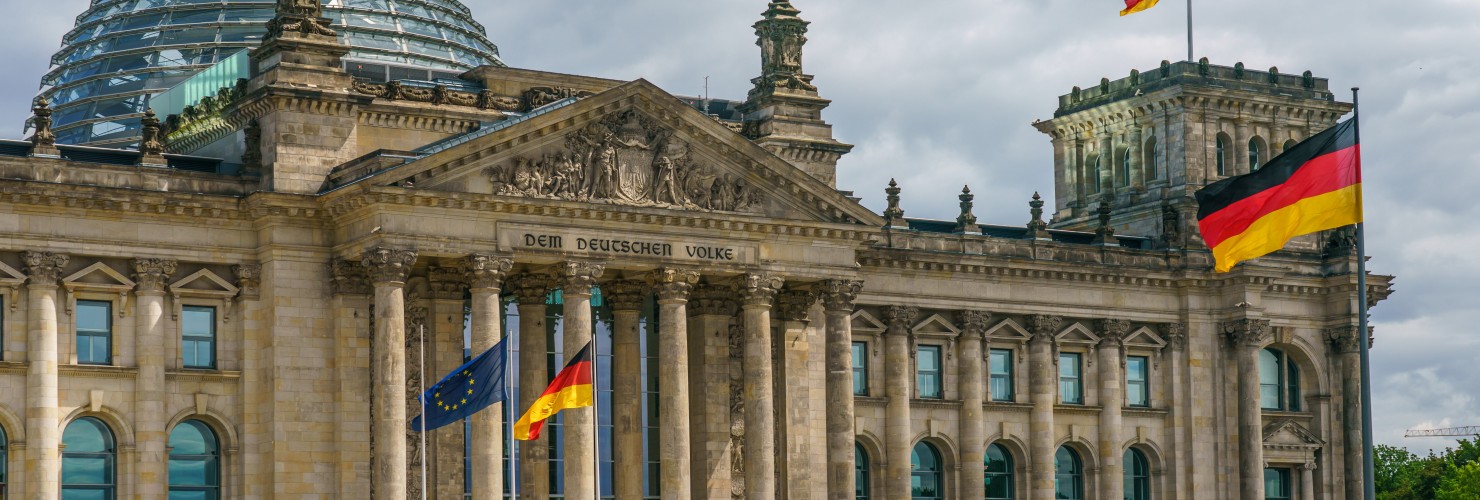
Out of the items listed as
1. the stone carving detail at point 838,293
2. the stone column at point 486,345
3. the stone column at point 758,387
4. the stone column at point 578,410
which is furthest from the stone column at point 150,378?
the stone carving detail at point 838,293

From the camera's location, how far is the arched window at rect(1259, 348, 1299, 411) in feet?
285

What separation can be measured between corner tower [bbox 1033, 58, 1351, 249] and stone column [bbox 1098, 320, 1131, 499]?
4.15m

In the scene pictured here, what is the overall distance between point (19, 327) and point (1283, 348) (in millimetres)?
43824

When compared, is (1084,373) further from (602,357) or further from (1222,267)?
(1222,267)

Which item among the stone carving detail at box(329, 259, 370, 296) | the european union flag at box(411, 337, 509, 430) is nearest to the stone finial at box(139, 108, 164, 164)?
the stone carving detail at box(329, 259, 370, 296)

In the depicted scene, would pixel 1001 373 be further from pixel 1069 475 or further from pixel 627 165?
pixel 627 165

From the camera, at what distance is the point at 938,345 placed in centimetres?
8106

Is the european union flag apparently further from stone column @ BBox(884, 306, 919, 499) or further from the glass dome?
the glass dome

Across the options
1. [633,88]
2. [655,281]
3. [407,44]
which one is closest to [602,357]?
[655,281]

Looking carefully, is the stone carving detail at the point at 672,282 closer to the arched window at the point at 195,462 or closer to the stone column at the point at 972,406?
the arched window at the point at 195,462

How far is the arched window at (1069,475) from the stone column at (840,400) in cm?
1146

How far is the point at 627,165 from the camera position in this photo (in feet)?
228

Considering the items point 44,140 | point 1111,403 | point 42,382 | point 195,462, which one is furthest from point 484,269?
point 1111,403

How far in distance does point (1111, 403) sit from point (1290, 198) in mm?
30676
